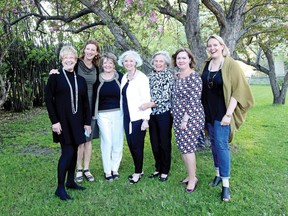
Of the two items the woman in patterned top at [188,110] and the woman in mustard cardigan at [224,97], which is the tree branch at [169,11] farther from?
the woman in mustard cardigan at [224,97]

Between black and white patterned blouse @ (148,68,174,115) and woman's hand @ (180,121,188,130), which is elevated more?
black and white patterned blouse @ (148,68,174,115)

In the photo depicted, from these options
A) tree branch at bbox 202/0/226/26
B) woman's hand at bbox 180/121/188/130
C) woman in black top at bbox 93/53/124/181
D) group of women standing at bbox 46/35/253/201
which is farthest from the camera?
tree branch at bbox 202/0/226/26

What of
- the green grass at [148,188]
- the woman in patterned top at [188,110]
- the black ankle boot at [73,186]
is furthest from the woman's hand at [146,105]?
the black ankle boot at [73,186]

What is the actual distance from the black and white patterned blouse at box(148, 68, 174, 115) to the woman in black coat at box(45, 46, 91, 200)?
0.84 meters

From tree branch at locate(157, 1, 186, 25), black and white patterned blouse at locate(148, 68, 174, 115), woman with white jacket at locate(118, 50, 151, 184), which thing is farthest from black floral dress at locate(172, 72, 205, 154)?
tree branch at locate(157, 1, 186, 25)

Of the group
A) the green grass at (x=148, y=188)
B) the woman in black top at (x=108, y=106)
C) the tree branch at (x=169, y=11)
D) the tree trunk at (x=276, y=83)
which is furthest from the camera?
the tree trunk at (x=276, y=83)

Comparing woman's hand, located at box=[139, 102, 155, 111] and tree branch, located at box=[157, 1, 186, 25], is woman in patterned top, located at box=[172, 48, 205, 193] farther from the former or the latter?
tree branch, located at box=[157, 1, 186, 25]

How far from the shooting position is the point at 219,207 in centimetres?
306

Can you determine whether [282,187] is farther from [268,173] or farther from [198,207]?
[198,207]

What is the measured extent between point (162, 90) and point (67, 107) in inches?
45.4

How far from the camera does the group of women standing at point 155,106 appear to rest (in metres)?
3.19

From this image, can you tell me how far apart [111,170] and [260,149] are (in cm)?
291

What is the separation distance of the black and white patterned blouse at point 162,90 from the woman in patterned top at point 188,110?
0.36ft

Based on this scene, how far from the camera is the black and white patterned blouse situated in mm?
Result: 3535
